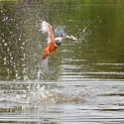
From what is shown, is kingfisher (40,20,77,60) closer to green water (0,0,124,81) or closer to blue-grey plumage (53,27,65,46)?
blue-grey plumage (53,27,65,46)

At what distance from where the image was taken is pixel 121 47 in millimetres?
31609

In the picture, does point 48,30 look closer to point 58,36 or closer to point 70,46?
point 58,36

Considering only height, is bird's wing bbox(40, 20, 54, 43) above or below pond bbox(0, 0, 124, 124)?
above

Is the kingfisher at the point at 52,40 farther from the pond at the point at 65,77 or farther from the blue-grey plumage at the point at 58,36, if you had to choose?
the pond at the point at 65,77

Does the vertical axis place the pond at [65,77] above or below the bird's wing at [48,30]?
below

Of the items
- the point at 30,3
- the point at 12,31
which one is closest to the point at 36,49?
the point at 12,31

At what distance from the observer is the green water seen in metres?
23.6

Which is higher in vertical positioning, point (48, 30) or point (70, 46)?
point (48, 30)

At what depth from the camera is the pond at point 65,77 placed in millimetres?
16516

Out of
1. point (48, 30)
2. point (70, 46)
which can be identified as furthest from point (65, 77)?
point (70, 46)

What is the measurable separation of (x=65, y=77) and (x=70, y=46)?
9.76m

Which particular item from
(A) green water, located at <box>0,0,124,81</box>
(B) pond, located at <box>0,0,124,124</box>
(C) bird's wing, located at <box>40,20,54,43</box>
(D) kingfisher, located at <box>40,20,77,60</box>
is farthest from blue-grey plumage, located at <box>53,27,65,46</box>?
(A) green water, located at <box>0,0,124,81</box>

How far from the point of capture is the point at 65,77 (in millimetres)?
22375

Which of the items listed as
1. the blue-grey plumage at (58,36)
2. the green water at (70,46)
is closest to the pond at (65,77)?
the green water at (70,46)
